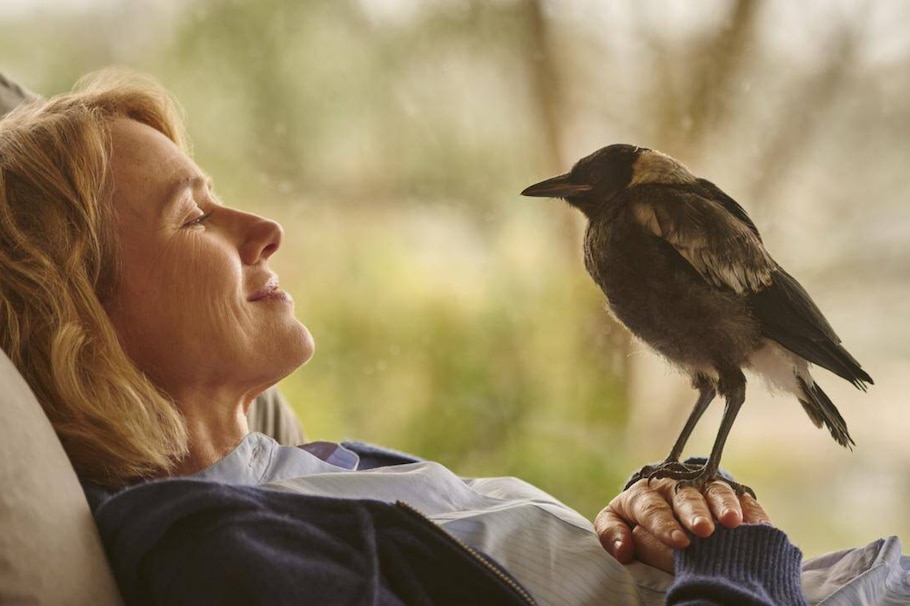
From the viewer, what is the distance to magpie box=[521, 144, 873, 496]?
802mm

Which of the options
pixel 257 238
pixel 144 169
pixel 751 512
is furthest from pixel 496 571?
pixel 144 169

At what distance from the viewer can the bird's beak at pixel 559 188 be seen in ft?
2.82

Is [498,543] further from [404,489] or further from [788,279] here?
[788,279]

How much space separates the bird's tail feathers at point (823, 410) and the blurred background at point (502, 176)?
1.15 metres

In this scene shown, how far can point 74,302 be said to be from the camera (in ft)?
3.38

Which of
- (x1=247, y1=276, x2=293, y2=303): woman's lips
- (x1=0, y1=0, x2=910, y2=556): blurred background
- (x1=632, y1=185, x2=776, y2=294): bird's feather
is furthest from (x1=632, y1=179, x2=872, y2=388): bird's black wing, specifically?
(x1=0, y1=0, x2=910, y2=556): blurred background

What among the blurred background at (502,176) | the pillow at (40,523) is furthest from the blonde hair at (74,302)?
the blurred background at (502,176)

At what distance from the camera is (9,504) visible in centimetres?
76

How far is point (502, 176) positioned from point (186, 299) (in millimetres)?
1203

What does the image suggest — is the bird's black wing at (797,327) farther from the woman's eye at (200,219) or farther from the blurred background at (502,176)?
the blurred background at (502,176)

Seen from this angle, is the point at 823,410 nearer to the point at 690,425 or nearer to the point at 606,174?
the point at 690,425

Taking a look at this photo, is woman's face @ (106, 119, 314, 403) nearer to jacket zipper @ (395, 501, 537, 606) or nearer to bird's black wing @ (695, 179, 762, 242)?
jacket zipper @ (395, 501, 537, 606)

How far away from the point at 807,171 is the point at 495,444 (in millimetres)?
911

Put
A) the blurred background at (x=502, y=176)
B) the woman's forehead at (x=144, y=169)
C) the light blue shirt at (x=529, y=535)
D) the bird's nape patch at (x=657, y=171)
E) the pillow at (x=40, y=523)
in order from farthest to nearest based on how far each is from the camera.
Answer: the blurred background at (x=502, y=176)
the woman's forehead at (x=144, y=169)
the light blue shirt at (x=529, y=535)
the bird's nape patch at (x=657, y=171)
the pillow at (x=40, y=523)
